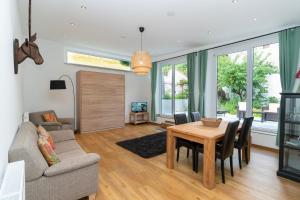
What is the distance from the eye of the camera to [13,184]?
101 cm

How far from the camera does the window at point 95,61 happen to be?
5105 mm

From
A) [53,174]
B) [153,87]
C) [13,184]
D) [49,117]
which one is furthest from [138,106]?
[13,184]

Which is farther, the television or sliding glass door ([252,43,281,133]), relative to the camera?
the television

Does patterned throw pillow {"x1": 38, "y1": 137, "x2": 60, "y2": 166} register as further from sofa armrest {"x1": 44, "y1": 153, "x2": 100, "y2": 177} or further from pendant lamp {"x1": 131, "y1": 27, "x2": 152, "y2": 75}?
pendant lamp {"x1": 131, "y1": 27, "x2": 152, "y2": 75}

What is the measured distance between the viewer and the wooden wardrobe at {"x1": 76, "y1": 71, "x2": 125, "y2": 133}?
16.6ft

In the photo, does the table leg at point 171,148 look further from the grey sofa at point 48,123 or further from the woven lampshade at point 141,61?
the grey sofa at point 48,123

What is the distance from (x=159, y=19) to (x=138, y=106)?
4.10m

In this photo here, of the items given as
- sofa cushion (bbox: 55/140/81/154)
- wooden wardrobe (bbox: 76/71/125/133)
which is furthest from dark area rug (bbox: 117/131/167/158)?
wooden wardrobe (bbox: 76/71/125/133)

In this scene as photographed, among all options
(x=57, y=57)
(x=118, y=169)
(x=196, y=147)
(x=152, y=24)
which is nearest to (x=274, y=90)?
(x=196, y=147)

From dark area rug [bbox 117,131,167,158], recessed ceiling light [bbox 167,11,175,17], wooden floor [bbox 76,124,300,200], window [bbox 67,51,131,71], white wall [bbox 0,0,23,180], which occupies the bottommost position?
wooden floor [bbox 76,124,300,200]

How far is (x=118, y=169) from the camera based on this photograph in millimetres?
2771

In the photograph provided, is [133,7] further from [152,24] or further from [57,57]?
[57,57]

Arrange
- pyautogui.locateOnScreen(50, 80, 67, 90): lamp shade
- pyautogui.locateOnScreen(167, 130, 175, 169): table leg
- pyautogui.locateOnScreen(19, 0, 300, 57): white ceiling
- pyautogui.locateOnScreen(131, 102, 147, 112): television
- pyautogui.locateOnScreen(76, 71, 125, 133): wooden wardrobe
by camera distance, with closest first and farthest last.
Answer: pyautogui.locateOnScreen(19, 0, 300, 57): white ceiling → pyautogui.locateOnScreen(167, 130, 175, 169): table leg → pyautogui.locateOnScreen(50, 80, 67, 90): lamp shade → pyautogui.locateOnScreen(76, 71, 125, 133): wooden wardrobe → pyautogui.locateOnScreen(131, 102, 147, 112): television

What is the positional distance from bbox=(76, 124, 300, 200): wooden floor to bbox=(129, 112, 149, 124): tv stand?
320 centimetres
